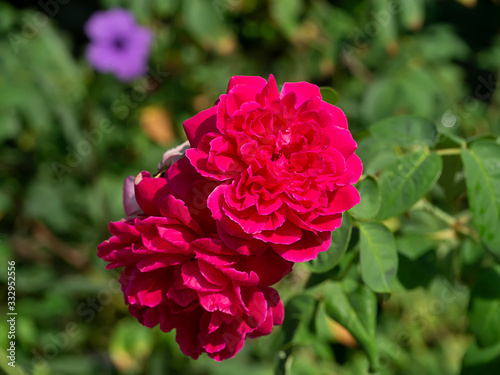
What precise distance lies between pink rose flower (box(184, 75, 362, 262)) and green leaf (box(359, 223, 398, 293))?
16 centimetres

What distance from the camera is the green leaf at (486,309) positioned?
106 cm

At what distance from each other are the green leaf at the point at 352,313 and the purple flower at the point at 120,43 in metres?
2.01

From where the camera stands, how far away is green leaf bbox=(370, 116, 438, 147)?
3.48ft

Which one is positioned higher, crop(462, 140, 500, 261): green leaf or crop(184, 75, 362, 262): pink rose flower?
crop(184, 75, 362, 262): pink rose flower

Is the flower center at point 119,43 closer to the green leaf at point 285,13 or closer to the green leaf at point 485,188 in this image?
the green leaf at point 285,13

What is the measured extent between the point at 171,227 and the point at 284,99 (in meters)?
0.25

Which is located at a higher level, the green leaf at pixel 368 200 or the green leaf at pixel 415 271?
the green leaf at pixel 368 200

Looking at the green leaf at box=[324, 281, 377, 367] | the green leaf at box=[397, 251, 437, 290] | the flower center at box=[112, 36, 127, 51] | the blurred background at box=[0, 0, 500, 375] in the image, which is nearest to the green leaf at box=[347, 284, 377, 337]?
the green leaf at box=[324, 281, 377, 367]

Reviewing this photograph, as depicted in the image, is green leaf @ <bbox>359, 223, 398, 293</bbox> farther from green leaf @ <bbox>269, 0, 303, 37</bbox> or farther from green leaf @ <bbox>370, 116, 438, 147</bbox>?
green leaf @ <bbox>269, 0, 303, 37</bbox>

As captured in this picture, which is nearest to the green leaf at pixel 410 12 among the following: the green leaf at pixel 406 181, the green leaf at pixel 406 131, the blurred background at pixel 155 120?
the blurred background at pixel 155 120

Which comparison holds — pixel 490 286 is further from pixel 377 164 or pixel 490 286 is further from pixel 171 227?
pixel 171 227

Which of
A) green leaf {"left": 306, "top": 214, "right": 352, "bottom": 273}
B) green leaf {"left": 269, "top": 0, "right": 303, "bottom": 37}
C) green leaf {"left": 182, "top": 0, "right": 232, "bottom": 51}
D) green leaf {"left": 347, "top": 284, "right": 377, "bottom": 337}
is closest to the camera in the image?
green leaf {"left": 306, "top": 214, "right": 352, "bottom": 273}

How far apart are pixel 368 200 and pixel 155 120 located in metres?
1.96

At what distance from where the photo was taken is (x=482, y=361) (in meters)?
1.12
